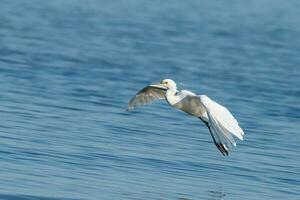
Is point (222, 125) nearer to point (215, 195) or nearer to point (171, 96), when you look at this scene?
point (215, 195)

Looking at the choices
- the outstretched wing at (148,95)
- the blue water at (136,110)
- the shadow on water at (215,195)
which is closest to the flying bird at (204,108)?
the outstretched wing at (148,95)

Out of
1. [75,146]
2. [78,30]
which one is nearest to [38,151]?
[75,146]

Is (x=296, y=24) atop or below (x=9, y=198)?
atop

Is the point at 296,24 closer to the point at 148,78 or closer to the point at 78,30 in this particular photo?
the point at 78,30

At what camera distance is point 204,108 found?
50.2 ft

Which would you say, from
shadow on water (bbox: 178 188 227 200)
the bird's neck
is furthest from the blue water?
the bird's neck

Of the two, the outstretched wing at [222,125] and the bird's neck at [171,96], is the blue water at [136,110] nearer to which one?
the outstretched wing at [222,125]

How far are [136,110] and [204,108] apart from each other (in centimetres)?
596

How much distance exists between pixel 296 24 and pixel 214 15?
376cm

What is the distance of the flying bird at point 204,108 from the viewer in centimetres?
1426

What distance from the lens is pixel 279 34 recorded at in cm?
4050

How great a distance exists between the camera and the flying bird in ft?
46.8

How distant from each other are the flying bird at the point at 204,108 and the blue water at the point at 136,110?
76 centimetres

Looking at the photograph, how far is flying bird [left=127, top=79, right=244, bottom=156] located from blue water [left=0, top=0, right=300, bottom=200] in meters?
0.76
